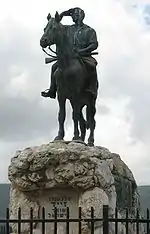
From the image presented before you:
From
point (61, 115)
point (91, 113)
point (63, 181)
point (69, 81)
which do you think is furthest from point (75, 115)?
point (63, 181)

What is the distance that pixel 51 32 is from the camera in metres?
10.8

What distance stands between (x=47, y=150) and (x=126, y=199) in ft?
6.19

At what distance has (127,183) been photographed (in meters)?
11.7

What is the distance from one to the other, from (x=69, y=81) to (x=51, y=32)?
100cm

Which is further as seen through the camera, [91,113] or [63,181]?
[91,113]

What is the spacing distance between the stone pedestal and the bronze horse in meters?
0.85

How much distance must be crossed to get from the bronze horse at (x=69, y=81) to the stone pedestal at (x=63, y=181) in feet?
2.79

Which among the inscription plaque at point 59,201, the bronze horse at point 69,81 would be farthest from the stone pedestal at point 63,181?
the bronze horse at point 69,81

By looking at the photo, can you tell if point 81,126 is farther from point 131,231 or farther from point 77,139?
point 131,231

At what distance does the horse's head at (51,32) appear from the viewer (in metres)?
10.8

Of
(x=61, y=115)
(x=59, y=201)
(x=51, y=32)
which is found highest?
(x=51, y=32)

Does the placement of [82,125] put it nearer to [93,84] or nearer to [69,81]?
[93,84]

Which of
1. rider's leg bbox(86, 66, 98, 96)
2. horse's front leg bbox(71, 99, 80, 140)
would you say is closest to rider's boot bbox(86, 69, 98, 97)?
rider's leg bbox(86, 66, 98, 96)

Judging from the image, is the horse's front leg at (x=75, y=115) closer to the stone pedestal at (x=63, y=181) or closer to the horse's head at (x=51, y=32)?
the stone pedestal at (x=63, y=181)
